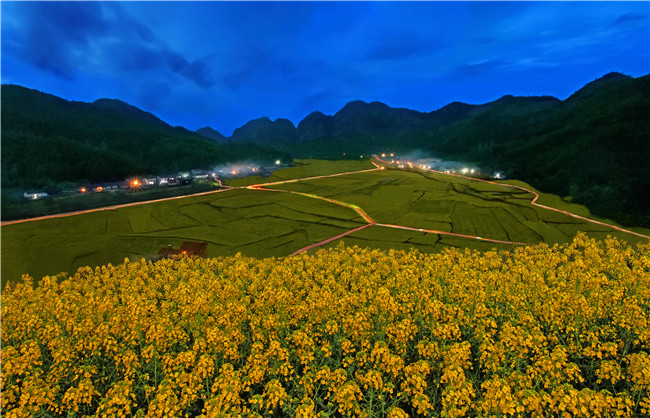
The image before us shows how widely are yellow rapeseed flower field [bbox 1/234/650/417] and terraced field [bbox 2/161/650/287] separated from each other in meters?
40.4

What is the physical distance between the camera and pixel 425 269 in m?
31.7

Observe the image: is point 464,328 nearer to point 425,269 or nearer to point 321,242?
point 425,269

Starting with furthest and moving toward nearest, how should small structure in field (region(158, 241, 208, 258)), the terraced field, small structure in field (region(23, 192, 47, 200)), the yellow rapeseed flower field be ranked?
1. small structure in field (region(23, 192, 47, 200))
2. the terraced field
3. small structure in field (region(158, 241, 208, 258))
4. the yellow rapeseed flower field

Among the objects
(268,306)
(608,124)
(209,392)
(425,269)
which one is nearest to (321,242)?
(425,269)

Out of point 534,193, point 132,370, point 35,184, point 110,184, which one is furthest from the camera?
point 110,184

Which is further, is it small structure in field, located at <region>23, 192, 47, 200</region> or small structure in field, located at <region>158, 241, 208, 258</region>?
small structure in field, located at <region>23, 192, 47, 200</region>

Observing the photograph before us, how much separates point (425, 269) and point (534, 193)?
111m

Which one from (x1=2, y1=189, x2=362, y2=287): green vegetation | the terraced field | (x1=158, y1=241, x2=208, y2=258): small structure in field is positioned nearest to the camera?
(x1=2, y1=189, x2=362, y2=287): green vegetation

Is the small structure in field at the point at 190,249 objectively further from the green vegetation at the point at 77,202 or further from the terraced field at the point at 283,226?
the green vegetation at the point at 77,202

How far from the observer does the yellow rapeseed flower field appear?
48.2ft

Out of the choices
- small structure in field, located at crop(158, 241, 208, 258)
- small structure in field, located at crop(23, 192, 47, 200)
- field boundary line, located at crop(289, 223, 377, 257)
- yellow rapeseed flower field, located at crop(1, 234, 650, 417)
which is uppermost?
small structure in field, located at crop(23, 192, 47, 200)

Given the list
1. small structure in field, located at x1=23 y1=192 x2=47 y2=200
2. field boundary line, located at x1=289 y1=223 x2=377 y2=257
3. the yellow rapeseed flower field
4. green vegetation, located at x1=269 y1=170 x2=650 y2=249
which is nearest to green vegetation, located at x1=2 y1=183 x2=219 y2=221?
small structure in field, located at x1=23 y1=192 x2=47 y2=200

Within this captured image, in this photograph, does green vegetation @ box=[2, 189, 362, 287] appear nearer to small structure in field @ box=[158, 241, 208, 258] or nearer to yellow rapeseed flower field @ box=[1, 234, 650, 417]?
small structure in field @ box=[158, 241, 208, 258]

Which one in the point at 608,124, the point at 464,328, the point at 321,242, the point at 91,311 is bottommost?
the point at 321,242
